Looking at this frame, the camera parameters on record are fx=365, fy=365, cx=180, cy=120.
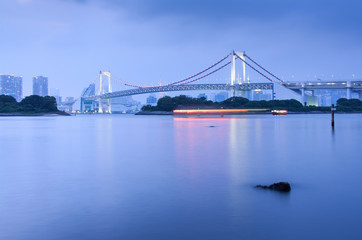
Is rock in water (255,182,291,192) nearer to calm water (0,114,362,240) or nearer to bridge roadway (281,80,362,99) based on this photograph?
calm water (0,114,362,240)

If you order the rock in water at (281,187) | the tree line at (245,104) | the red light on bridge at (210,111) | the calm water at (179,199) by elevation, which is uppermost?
the tree line at (245,104)

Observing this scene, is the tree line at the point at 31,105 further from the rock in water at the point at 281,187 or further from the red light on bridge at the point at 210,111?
the rock in water at the point at 281,187

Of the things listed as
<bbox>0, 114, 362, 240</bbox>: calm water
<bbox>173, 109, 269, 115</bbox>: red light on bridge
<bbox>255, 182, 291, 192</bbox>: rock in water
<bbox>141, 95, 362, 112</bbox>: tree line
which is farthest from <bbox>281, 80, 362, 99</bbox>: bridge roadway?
<bbox>255, 182, 291, 192</bbox>: rock in water

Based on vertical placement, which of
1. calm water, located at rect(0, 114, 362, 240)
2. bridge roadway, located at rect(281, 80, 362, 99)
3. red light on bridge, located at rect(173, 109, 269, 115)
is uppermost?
bridge roadway, located at rect(281, 80, 362, 99)

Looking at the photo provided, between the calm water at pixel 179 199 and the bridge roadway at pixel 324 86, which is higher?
the bridge roadway at pixel 324 86

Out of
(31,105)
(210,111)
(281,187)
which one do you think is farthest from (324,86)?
(281,187)

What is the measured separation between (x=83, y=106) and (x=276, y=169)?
12446 centimetres

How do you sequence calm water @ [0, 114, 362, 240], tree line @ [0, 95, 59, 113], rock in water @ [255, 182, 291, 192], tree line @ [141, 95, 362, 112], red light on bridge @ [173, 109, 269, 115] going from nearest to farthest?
1. calm water @ [0, 114, 362, 240]
2. rock in water @ [255, 182, 291, 192]
3. tree line @ [141, 95, 362, 112]
4. red light on bridge @ [173, 109, 269, 115]
5. tree line @ [0, 95, 59, 113]

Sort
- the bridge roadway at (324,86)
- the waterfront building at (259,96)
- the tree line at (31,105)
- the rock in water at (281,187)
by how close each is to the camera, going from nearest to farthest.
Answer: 1. the rock in water at (281,187)
2. the bridge roadway at (324,86)
3. the tree line at (31,105)
4. the waterfront building at (259,96)

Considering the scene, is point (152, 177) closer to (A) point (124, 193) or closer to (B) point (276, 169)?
(A) point (124, 193)

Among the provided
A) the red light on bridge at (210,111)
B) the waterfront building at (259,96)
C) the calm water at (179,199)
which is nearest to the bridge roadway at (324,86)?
the red light on bridge at (210,111)

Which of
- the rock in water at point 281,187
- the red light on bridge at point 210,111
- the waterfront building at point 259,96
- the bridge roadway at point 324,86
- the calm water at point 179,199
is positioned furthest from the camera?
the waterfront building at point 259,96

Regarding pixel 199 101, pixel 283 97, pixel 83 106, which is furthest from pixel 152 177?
pixel 83 106

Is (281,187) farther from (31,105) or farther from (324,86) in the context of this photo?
(31,105)
